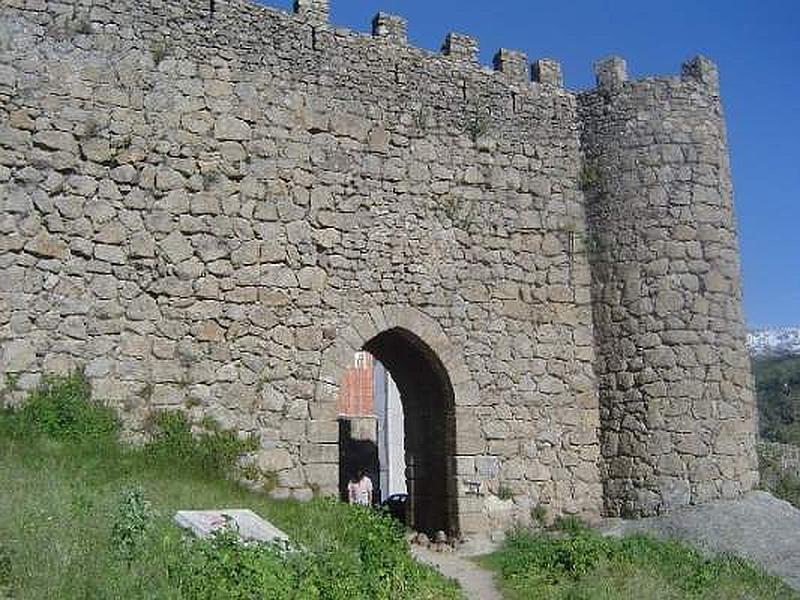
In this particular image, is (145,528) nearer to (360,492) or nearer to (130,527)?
(130,527)

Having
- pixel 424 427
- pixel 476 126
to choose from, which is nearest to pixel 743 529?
pixel 424 427

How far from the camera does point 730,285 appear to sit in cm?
1237

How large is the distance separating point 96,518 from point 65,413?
2.95m

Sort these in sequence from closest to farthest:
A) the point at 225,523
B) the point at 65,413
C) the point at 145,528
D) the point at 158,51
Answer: the point at 145,528
the point at 225,523
the point at 65,413
the point at 158,51

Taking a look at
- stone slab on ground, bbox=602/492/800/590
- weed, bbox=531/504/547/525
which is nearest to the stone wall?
weed, bbox=531/504/547/525

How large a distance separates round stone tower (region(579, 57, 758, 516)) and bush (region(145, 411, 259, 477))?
5.28 metres

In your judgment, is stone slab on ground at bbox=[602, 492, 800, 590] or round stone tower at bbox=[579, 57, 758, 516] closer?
stone slab on ground at bbox=[602, 492, 800, 590]

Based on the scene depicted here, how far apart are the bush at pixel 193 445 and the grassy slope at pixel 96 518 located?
179 mm

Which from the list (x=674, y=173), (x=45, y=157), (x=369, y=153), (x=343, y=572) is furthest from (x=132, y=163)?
(x=674, y=173)

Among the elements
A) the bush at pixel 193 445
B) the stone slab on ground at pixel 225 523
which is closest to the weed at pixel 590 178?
the bush at pixel 193 445

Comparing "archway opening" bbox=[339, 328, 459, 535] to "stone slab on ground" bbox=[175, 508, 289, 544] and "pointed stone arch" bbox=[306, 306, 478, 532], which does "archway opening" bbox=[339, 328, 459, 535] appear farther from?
"stone slab on ground" bbox=[175, 508, 289, 544]

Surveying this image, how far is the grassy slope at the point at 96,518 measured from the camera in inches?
200

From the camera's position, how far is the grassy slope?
16.7 ft

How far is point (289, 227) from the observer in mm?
10719
